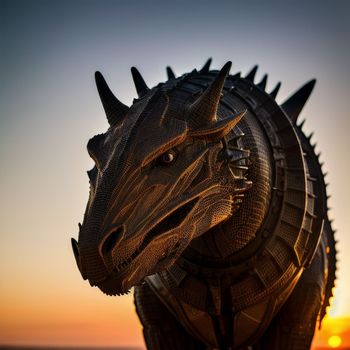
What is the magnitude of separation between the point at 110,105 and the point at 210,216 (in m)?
0.94

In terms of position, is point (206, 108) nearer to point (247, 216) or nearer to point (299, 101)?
point (247, 216)

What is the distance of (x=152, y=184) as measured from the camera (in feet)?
10.6

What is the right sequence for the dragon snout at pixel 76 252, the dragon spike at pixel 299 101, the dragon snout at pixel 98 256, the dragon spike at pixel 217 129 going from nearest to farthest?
the dragon snout at pixel 98 256
the dragon snout at pixel 76 252
the dragon spike at pixel 217 129
the dragon spike at pixel 299 101

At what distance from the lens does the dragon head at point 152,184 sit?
303 cm

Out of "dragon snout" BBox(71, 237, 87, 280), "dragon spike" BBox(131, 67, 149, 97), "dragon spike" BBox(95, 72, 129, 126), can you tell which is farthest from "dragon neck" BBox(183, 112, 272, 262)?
"dragon snout" BBox(71, 237, 87, 280)

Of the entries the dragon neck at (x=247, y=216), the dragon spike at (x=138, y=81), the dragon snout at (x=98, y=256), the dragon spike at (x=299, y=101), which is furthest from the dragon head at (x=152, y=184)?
the dragon spike at (x=299, y=101)

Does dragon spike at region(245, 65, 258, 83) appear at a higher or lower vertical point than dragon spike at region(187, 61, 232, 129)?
higher

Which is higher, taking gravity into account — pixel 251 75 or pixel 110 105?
pixel 251 75

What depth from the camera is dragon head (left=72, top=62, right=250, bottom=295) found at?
303 cm

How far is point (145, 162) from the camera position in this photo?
3.23 metres

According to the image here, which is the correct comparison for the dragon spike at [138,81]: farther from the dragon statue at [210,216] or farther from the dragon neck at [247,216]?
the dragon neck at [247,216]

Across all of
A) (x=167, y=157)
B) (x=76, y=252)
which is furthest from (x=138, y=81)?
(x=76, y=252)

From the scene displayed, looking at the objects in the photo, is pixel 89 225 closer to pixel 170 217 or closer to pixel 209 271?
pixel 170 217

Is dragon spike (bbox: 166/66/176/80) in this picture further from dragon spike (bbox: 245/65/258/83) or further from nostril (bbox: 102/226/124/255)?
nostril (bbox: 102/226/124/255)
